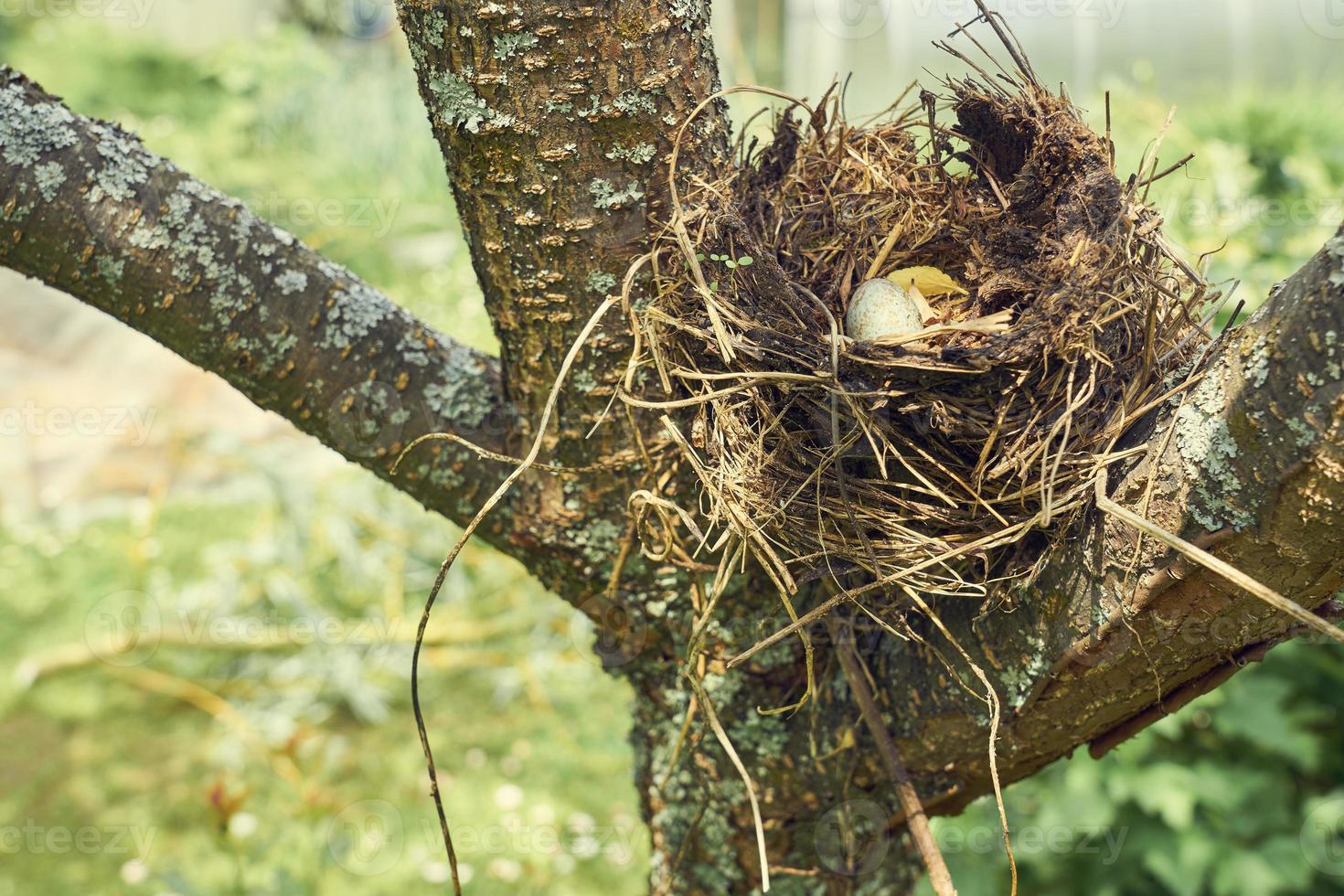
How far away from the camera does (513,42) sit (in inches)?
35.5

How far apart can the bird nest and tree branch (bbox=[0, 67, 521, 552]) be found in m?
0.27

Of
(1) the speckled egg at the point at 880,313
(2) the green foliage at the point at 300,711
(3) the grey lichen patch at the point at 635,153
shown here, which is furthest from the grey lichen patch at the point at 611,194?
(2) the green foliage at the point at 300,711

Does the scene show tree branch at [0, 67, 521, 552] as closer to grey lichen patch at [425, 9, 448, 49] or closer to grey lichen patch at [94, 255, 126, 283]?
grey lichen patch at [94, 255, 126, 283]

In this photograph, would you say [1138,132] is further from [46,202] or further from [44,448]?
[44,448]

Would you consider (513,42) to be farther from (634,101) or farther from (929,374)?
(929,374)

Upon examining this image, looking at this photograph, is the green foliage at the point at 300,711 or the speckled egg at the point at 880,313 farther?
the green foliage at the point at 300,711

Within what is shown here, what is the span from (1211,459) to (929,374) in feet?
0.74

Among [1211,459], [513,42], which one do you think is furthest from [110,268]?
[1211,459]

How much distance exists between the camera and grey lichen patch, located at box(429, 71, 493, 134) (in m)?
0.92

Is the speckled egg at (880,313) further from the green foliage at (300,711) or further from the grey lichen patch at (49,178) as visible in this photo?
the green foliage at (300,711)

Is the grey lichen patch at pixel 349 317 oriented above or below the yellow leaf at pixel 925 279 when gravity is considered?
below

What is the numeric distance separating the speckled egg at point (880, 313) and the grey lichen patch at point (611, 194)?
24cm

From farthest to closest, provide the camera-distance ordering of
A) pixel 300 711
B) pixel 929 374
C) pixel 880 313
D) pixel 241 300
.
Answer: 1. pixel 300 711
2. pixel 241 300
3. pixel 880 313
4. pixel 929 374

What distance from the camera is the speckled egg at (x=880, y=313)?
3.23 ft
